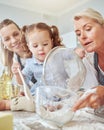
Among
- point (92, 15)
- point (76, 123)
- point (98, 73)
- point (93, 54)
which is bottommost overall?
point (76, 123)

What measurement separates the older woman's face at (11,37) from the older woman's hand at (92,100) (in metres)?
0.74

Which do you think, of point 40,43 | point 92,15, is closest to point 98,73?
point 92,15

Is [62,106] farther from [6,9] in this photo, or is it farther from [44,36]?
[6,9]

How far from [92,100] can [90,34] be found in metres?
0.42

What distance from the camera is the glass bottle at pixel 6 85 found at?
5.92ft

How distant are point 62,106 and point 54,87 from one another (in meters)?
0.17

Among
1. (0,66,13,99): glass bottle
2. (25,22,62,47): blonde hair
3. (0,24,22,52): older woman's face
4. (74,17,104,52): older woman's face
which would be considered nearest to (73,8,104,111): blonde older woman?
(74,17,104,52): older woman's face

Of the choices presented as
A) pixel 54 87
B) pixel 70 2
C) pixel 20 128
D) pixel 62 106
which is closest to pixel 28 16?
pixel 70 2

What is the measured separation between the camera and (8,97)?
1.80m

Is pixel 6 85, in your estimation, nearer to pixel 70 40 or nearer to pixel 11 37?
pixel 11 37

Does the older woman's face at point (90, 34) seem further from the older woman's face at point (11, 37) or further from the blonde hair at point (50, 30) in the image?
the older woman's face at point (11, 37)

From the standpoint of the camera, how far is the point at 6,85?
1.83 meters

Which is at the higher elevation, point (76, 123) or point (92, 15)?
point (92, 15)

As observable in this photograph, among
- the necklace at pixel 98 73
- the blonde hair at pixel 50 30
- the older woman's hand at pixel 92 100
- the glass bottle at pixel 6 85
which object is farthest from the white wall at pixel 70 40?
the glass bottle at pixel 6 85
